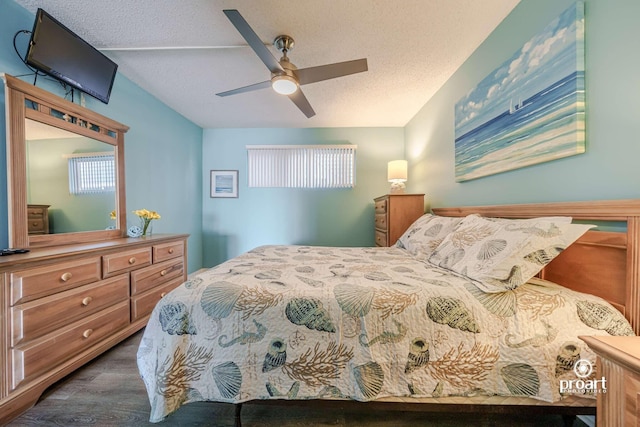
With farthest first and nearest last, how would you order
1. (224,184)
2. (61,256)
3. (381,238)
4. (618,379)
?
(224,184)
(381,238)
(61,256)
(618,379)

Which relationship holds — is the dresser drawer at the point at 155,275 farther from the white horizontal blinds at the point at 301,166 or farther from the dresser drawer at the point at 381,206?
the dresser drawer at the point at 381,206

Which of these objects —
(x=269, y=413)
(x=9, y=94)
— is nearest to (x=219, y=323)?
(x=269, y=413)

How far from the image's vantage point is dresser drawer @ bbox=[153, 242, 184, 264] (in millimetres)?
2090

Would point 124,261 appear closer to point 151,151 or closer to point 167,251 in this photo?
point 167,251

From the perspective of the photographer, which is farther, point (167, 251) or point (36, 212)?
point (167, 251)

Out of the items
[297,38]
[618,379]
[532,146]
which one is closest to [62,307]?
[297,38]

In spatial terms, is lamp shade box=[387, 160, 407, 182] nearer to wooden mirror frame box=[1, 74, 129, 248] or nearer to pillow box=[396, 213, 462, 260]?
pillow box=[396, 213, 462, 260]

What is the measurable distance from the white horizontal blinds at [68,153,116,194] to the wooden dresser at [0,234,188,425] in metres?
0.57

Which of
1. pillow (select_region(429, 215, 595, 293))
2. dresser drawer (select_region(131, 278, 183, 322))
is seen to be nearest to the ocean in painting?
pillow (select_region(429, 215, 595, 293))

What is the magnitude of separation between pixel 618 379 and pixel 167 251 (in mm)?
2876

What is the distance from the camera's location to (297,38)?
178cm

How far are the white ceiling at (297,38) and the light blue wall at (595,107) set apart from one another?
226mm

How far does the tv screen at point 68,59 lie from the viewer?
148 cm

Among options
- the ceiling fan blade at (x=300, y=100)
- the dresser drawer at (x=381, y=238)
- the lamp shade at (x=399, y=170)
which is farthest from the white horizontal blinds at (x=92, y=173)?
the lamp shade at (x=399, y=170)
